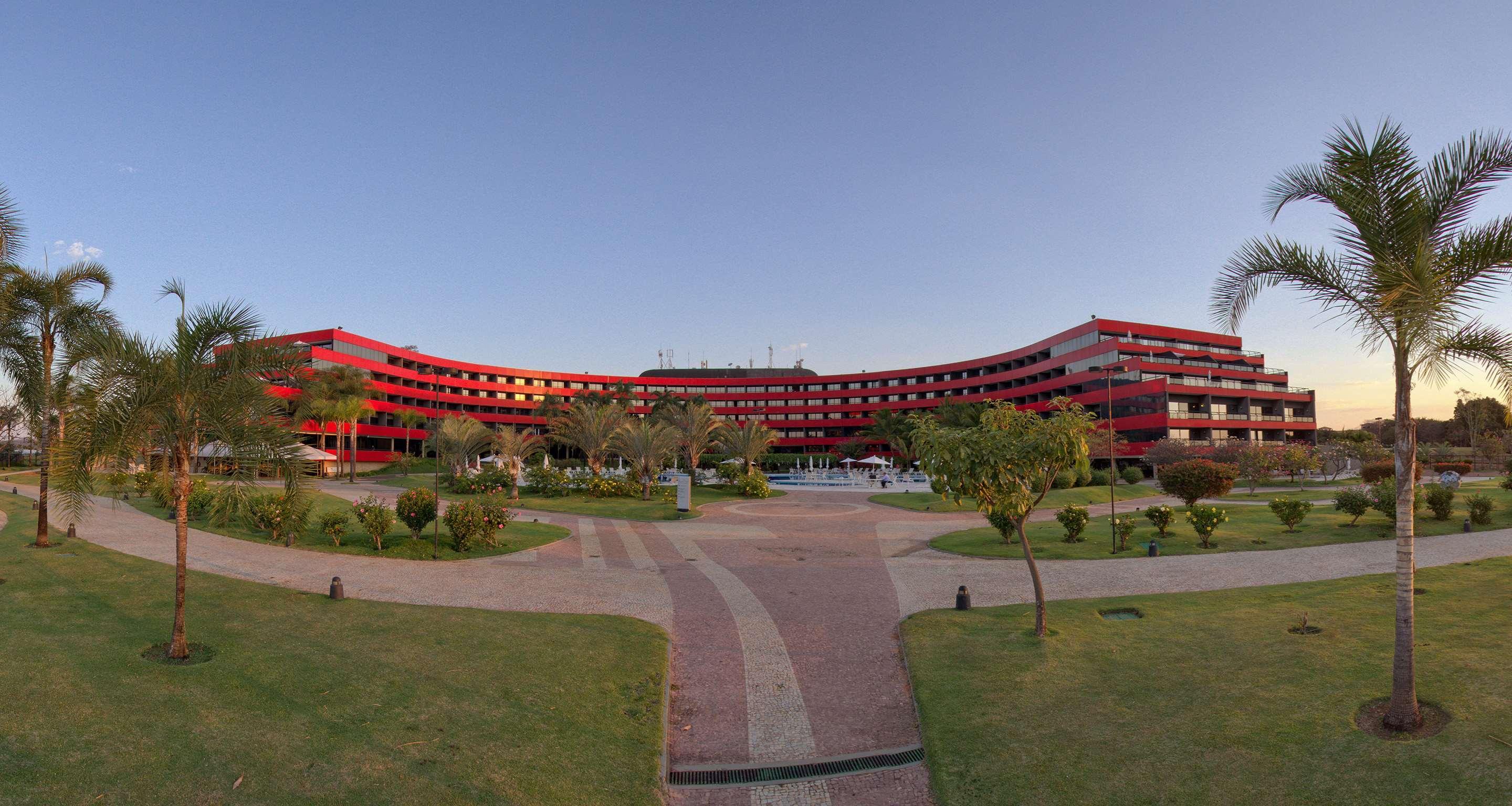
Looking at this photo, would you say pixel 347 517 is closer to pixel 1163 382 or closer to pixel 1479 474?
pixel 1163 382

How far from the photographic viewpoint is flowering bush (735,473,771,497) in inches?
1758

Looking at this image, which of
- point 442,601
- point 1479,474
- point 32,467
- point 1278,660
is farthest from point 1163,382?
point 32,467

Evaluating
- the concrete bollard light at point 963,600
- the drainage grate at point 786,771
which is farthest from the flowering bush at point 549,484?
the drainage grate at point 786,771

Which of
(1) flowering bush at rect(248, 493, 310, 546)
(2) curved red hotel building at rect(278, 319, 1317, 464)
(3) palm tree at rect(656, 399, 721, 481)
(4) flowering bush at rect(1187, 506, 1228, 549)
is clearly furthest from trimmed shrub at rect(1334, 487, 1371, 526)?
(3) palm tree at rect(656, 399, 721, 481)

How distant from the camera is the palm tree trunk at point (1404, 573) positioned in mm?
7750

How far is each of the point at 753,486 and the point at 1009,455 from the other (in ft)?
111

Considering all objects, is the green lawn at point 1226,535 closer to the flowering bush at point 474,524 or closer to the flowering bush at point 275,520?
the flowering bush at point 474,524

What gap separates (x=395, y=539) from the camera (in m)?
Result: 22.2

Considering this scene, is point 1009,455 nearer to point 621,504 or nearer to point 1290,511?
point 1290,511

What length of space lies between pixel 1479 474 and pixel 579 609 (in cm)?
7817

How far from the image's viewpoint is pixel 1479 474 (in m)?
58.5

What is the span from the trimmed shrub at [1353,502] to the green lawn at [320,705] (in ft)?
82.2

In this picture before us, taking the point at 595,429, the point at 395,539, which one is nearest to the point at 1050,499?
the point at 595,429

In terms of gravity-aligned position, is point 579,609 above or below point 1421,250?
below
